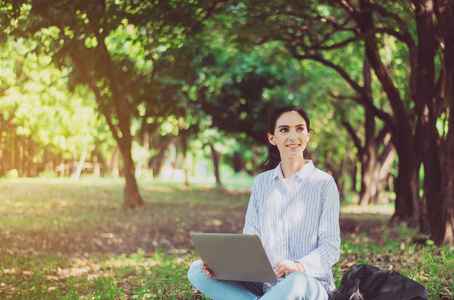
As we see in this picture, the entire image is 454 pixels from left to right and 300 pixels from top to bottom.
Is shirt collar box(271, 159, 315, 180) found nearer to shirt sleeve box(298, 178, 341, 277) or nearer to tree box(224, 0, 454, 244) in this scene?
shirt sleeve box(298, 178, 341, 277)

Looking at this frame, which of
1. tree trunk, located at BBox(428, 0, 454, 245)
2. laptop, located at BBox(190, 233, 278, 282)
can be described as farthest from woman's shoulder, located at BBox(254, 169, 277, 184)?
tree trunk, located at BBox(428, 0, 454, 245)

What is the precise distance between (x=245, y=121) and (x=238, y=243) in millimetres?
20137

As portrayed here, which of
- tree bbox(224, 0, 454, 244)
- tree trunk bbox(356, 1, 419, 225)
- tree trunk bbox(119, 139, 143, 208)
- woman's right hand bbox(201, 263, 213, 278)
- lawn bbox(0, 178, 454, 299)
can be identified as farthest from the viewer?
tree trunk bbox(119, 139, 143, 208)

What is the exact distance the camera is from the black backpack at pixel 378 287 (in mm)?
3584

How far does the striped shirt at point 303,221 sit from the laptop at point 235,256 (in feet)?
0.98

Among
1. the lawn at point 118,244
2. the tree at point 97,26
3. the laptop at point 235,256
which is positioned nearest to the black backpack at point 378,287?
the laptop at point 235,256

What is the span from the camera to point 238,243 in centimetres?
342

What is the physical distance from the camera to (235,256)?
3535mm

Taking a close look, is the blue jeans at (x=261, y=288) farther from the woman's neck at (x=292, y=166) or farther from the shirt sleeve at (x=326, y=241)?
the woman's neck at (x=292, y=166)

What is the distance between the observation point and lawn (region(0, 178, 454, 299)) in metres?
6.36

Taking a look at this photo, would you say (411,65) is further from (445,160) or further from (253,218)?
(253,218)

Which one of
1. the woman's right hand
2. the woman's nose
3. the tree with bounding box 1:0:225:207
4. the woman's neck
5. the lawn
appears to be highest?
the tree with bounding box 1:0:225:207

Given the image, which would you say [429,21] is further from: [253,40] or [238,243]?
[238,243]

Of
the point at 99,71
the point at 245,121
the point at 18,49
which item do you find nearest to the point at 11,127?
the point at 18,49
